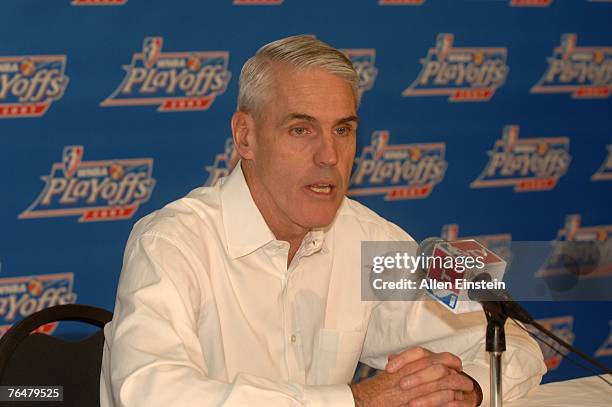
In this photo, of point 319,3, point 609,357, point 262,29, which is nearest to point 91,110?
point 262,29

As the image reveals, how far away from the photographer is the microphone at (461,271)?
5.49ft

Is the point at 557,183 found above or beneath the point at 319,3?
beneath

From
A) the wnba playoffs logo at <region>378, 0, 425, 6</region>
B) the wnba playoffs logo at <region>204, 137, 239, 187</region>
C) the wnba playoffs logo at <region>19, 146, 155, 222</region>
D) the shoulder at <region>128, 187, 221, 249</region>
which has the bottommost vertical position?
the shoulder at <region>128, 187, 221, 249</region>

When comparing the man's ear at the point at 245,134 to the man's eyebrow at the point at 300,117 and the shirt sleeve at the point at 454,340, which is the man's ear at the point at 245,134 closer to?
the man's eyebrow at the point at 300,117

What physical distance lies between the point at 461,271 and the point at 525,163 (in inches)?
123

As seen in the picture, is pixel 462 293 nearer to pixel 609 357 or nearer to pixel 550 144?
pixel 550 144

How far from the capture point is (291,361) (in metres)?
2.49

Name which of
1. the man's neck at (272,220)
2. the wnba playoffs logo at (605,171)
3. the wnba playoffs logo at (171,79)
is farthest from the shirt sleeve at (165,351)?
the wnba playoffs logo at (605,171)

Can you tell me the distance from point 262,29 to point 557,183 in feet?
6.01

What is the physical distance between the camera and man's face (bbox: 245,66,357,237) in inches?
93.4

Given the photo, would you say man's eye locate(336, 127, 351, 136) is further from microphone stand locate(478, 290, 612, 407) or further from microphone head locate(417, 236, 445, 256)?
microphone stand locate(478, 290, 612, 407)

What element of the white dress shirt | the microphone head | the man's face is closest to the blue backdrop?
the white dress shirt

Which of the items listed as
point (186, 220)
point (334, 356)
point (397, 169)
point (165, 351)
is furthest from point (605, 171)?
point (165, 351)

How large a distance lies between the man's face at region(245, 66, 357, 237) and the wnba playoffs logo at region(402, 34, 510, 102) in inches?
77.3
